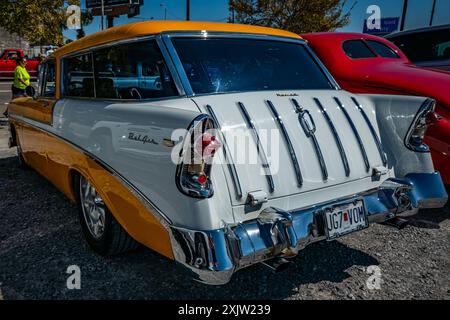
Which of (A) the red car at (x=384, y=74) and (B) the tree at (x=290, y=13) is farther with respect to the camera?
(B) the tree at (x=290, y=13)

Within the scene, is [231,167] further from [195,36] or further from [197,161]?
[195,36]

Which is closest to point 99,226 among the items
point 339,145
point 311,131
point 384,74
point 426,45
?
point 311,131

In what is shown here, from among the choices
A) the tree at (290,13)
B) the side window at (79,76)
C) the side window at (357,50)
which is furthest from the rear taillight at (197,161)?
the tree at (290,13)

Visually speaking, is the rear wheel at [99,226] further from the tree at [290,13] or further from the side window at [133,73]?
the tree at [290,13]

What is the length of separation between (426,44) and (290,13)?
12.3 meters

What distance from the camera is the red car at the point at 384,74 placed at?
11.3ft

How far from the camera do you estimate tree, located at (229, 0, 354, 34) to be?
17000 millimetres

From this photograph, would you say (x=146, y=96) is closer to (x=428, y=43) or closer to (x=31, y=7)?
(x=428, y=43)

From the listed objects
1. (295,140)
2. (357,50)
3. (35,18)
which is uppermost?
(35,18)

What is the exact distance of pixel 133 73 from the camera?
2.59 meters

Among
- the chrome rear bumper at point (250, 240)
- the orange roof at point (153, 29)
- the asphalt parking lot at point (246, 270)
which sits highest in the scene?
the orange roof at point (153, 29)

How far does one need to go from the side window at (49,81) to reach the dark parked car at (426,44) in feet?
16.9

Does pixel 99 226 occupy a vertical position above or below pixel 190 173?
below
